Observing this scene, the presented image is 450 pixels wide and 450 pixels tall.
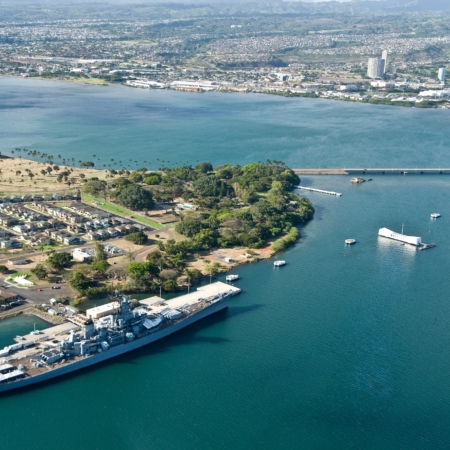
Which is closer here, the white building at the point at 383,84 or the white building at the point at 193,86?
the white building at the point at 193,86

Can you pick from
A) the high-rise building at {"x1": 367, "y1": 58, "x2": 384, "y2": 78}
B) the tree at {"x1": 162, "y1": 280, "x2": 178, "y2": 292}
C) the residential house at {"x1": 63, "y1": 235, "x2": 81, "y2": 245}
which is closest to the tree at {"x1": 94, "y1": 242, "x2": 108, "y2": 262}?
the residential house at {"x1": 63, "y1": 235, "x2": 81, "y2": 245}

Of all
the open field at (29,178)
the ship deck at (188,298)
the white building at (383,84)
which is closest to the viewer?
the ship deck at (188,298)

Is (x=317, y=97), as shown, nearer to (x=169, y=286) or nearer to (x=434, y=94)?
(x=434, y=94)

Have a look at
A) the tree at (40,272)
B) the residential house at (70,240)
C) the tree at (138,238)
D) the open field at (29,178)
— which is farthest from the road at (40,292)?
the open field at (29,178)

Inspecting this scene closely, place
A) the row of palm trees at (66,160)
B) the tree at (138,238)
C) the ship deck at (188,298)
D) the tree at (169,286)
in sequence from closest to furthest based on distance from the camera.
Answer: the ship deck at (188,298), the tree at (169,286), the tree at (138,238), the row of palm trees at (66,160)

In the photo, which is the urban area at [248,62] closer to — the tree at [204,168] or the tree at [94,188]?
the tree at [204,168]

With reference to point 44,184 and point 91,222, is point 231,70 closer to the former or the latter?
point 44,184

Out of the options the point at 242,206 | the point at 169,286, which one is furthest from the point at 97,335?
the point at 242,206
